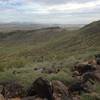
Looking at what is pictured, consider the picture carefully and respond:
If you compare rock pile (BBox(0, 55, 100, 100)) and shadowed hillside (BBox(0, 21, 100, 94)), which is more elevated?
rock pile (BBox(0, 55, 100, 100))

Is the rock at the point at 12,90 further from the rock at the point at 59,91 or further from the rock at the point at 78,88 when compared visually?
the rock at the point at 78,88

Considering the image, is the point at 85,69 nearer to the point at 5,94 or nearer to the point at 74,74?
the point at 74,74

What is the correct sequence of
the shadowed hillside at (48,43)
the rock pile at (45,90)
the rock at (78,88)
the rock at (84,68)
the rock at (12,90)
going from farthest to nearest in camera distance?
the shadowed hillside at (48,43)
the rock at (84,68)
the rock at (78,88)
the rock at (12,90)
the rock pile at (45,90)

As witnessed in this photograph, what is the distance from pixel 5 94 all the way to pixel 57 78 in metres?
3.18

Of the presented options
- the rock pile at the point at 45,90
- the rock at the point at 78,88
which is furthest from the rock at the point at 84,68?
the rock at the point at 78,88

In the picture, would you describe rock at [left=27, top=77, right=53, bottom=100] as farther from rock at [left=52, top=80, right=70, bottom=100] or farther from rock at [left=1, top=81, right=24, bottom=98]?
rock at [left=1, top=81, right=24, bottom=98]

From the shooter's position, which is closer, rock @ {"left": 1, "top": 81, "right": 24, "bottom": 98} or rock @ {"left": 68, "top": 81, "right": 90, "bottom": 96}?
rock @ {"left": 1, "top": 81, "right": 24, "bottom": 98}

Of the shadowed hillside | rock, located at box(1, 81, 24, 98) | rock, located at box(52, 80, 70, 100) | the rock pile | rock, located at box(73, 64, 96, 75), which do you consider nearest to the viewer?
rock, located at box(52, 80, 70, 100)

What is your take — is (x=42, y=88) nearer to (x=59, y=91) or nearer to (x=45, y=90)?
(x=45, y=90)

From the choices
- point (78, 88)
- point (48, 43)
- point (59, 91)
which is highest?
point (59, 91)

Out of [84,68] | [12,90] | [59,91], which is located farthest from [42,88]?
[84,68]

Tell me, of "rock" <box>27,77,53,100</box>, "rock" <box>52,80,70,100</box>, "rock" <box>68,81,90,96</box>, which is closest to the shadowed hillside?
"rock" <box>68,81,90,96</box>

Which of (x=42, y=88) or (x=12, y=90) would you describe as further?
(x=12, y=90)

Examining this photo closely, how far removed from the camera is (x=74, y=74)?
18672 millimetres
